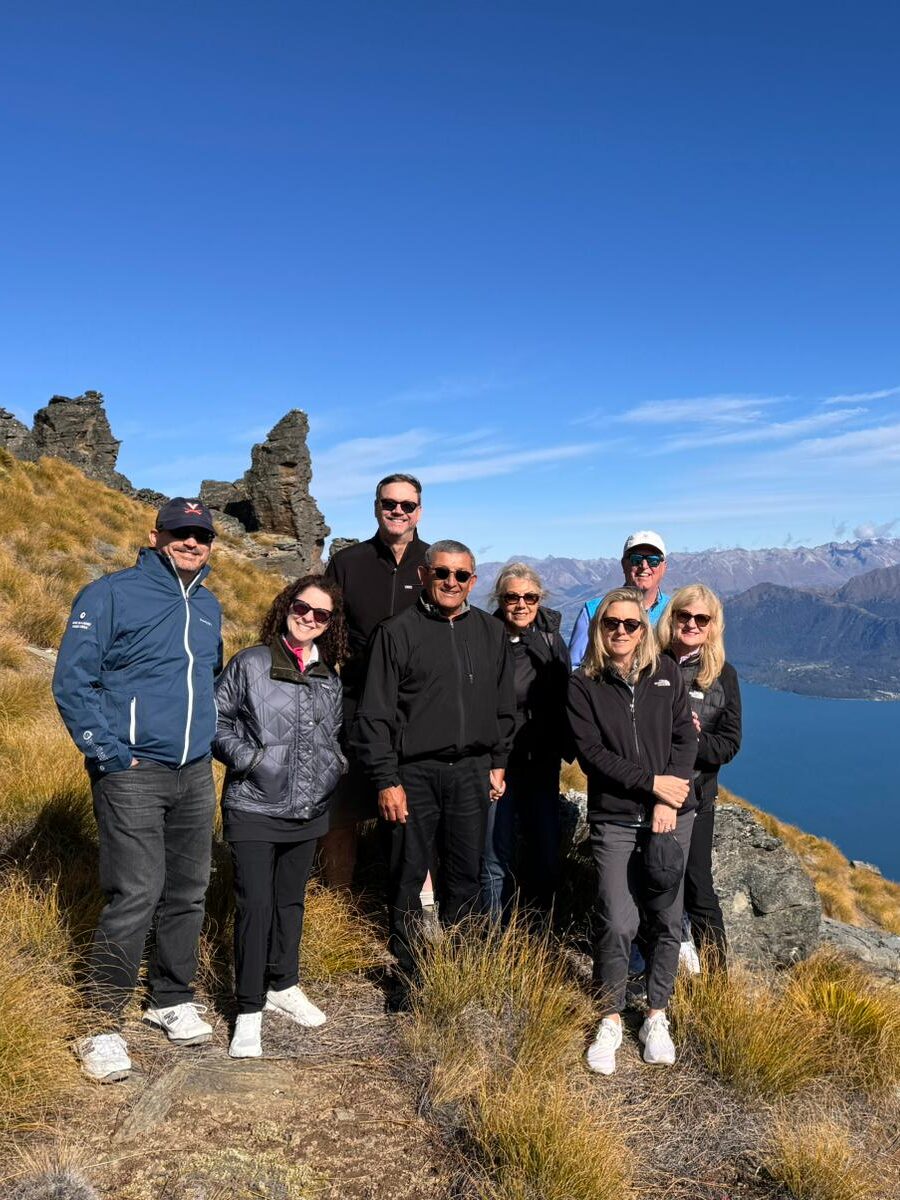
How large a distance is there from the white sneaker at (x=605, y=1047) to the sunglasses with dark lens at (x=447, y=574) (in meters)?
2.69

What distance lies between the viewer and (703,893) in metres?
5.20

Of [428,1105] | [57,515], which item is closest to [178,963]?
[428,1105]

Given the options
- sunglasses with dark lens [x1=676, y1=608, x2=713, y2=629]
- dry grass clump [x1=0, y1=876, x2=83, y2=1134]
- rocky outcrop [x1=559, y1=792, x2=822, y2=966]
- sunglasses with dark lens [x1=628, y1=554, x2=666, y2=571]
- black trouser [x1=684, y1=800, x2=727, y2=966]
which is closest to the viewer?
dry grass clump [x1=0, y1=876, x2=83, y2=1134]

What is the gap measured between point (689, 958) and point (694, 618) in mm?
2372

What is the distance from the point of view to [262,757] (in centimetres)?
404

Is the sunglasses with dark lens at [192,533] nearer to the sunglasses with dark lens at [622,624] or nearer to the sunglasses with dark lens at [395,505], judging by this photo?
the sunglasses with dark lens at [395,505]

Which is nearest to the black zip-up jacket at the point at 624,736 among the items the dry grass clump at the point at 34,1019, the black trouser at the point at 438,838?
the black trouser at the point at 438,838

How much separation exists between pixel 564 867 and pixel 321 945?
2442 millimetres

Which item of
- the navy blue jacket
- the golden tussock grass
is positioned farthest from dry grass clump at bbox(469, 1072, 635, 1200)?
the navy blue jacket

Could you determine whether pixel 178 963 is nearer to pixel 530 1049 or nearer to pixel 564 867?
pixel 530 1049

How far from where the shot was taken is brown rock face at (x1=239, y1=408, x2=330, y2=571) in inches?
1321

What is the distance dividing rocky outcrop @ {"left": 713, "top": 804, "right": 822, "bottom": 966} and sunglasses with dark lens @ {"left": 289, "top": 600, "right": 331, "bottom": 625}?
4.05m

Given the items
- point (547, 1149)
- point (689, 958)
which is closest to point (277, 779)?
point (547, 1149)

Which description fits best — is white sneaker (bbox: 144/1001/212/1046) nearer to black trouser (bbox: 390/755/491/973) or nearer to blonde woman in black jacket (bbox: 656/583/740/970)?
black trouser (bbox: 390/755/491/973)
